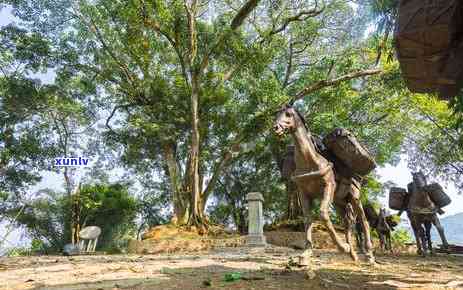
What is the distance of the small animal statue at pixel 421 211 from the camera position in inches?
455

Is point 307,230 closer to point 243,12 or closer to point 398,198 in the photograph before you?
point 398,198

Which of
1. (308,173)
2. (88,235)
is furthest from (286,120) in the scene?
(88,235)

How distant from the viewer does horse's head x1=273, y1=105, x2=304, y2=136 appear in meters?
5.77

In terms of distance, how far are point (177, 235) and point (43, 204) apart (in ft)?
36.3

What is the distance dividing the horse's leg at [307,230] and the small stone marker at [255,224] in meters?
6.93

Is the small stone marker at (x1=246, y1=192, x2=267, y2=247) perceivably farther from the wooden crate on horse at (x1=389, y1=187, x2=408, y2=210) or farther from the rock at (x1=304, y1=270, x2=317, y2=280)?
the rock at (x1=304, y1=270, x2=317, y2=280)

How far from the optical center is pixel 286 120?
5965mm

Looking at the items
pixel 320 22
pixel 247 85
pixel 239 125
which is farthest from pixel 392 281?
pixel 320 22

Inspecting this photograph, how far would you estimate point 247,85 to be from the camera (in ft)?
61.7

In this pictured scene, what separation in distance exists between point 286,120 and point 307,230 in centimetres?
183

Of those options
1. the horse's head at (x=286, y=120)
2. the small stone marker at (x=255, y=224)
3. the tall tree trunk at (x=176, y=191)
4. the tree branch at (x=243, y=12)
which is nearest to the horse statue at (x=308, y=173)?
the horse's head at (x=286, y=120)

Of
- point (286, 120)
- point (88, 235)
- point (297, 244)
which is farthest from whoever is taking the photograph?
point (88, 235)

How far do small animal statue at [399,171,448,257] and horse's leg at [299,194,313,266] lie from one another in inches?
267

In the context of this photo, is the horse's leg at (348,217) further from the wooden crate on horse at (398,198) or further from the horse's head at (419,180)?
the wooden crate on horse at (398,198)
